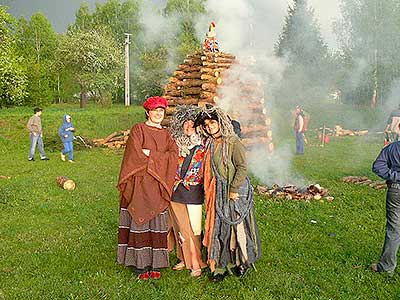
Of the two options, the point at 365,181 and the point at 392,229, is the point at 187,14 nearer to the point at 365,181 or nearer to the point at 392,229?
the point at 365,181

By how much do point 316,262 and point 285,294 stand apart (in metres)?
1.10

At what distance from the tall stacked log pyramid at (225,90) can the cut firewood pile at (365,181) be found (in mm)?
4636

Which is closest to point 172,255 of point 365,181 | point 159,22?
point 365,181

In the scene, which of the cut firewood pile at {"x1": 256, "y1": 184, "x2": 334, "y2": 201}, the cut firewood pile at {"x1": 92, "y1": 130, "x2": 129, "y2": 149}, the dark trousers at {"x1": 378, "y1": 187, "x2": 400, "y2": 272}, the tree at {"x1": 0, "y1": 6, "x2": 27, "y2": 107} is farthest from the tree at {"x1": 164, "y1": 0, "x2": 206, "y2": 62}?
the dark trousers at {"x1": 378, "y1": 187, "x2": 400, "y2": 272}

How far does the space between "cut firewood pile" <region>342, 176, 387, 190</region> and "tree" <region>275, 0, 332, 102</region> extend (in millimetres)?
8432

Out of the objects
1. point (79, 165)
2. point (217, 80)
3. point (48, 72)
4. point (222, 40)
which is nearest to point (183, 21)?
point (222, 40)

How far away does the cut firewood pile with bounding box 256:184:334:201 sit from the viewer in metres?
9.02

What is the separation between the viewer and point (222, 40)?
15391 mm

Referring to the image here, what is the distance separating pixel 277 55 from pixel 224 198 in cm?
1454

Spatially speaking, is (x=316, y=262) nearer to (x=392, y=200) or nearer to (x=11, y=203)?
(x=392, y=200)

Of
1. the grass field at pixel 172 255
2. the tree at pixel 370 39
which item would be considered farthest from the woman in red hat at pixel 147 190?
the tree at pixel 370 39

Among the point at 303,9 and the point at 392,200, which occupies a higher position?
the point at 303,9

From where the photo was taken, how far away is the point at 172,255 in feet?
19.5

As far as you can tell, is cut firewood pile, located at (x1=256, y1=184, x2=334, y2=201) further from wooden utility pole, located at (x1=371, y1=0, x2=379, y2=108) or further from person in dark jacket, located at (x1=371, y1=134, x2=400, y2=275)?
wooden utility pole, located at (x1=371, y1=0, x2=379, y2=108)
